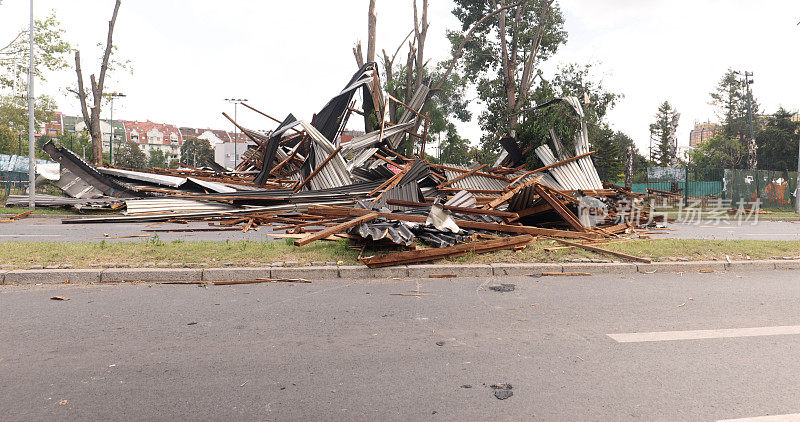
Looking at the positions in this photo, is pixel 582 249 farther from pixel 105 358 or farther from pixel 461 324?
pixel 105 358

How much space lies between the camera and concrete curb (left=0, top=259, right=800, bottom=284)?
6008mm

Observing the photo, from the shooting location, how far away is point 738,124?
2116 inches

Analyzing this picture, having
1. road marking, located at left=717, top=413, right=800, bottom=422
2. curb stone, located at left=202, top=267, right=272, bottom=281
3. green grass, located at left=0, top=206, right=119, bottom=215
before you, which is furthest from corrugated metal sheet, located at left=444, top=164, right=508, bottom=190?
road marking, located at left=717, top=413, right=800, bottom=422

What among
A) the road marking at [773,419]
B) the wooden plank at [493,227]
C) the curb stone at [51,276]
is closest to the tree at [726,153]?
the wooden plank at [493,227]

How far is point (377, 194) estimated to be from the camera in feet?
39.4

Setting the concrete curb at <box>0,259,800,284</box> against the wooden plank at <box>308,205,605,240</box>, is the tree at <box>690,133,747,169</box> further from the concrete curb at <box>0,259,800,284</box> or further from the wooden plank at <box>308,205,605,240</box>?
the concrete curb at <box>0,259,800,284</box>

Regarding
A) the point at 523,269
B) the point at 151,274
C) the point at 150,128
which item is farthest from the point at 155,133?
the point at 523,269

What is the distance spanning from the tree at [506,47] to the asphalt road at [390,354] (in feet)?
64.5

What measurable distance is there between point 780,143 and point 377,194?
130 ft

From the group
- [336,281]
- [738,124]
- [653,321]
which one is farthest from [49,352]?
[738,124]

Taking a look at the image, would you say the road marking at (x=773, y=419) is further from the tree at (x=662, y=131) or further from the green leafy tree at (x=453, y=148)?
the tree at (x=662, y=131)

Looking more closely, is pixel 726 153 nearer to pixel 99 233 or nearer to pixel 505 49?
pixel 505 49

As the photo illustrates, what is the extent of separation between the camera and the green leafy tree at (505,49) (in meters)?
25.6

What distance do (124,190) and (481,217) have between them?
13.2 meters
